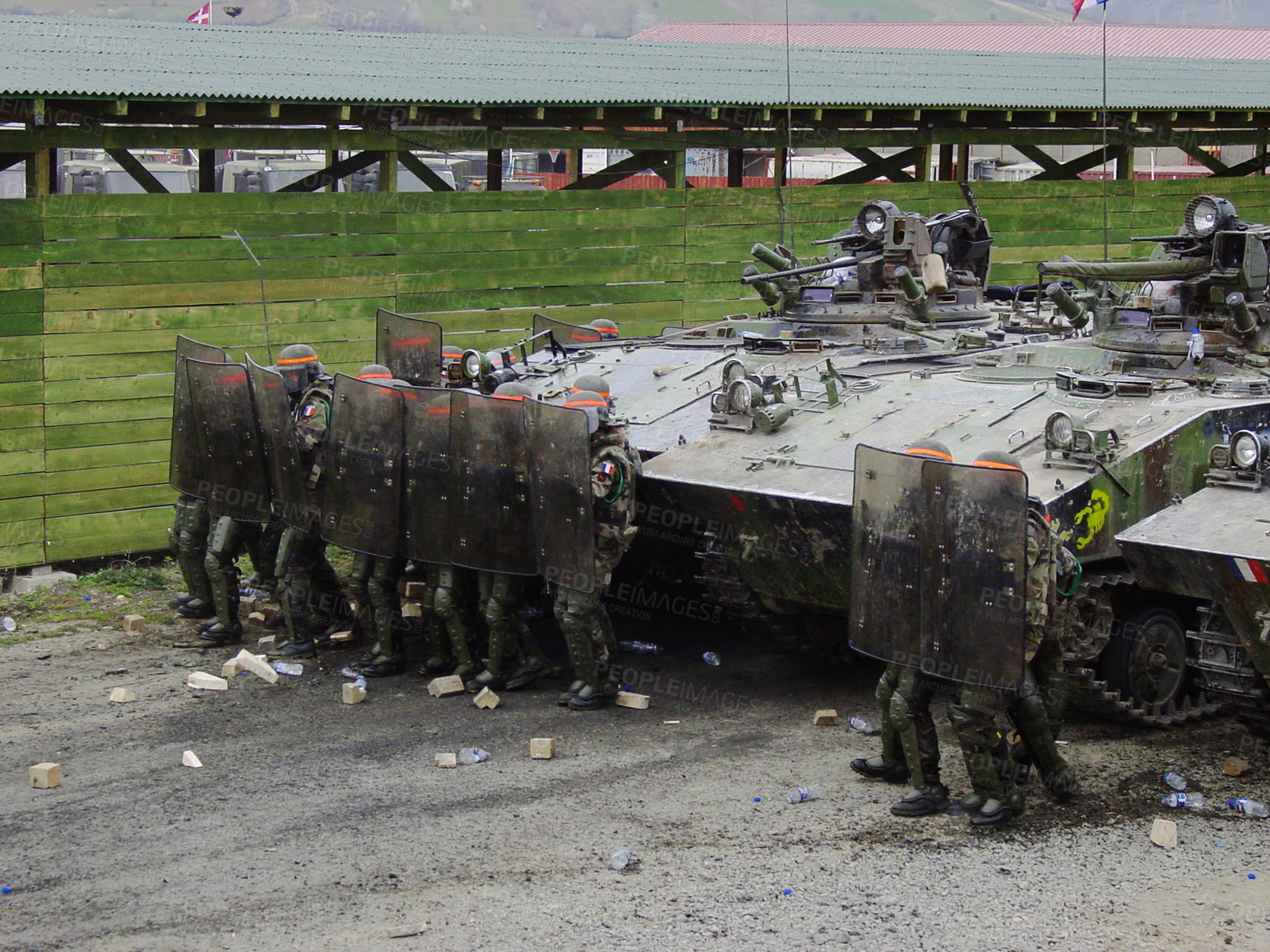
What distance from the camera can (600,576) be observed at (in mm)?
8758

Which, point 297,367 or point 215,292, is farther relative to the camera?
point 215,292

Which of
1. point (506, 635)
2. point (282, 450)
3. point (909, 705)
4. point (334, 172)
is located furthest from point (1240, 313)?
point (334, 172)

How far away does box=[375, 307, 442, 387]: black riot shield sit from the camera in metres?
11.7

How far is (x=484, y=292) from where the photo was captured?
555 inches

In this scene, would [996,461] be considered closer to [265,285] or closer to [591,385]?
[591,385]

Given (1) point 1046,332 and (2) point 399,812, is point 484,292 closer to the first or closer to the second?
(1) point 1046,332

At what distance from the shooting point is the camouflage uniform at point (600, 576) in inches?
342

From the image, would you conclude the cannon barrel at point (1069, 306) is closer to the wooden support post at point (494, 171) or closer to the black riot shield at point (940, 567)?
the black riot shield at point (940, 567)

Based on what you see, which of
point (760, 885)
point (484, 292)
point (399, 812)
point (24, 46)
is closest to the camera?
point (760, 885)

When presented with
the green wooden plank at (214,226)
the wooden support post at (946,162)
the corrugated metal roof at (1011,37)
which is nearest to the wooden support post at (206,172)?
the green wooden plank at (214,226)

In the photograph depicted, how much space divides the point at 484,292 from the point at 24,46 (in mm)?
4256

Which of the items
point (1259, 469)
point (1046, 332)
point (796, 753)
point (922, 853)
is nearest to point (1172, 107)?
point (1046, 332)

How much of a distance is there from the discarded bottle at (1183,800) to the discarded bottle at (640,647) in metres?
3.85

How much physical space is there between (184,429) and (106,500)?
77.3 inches
